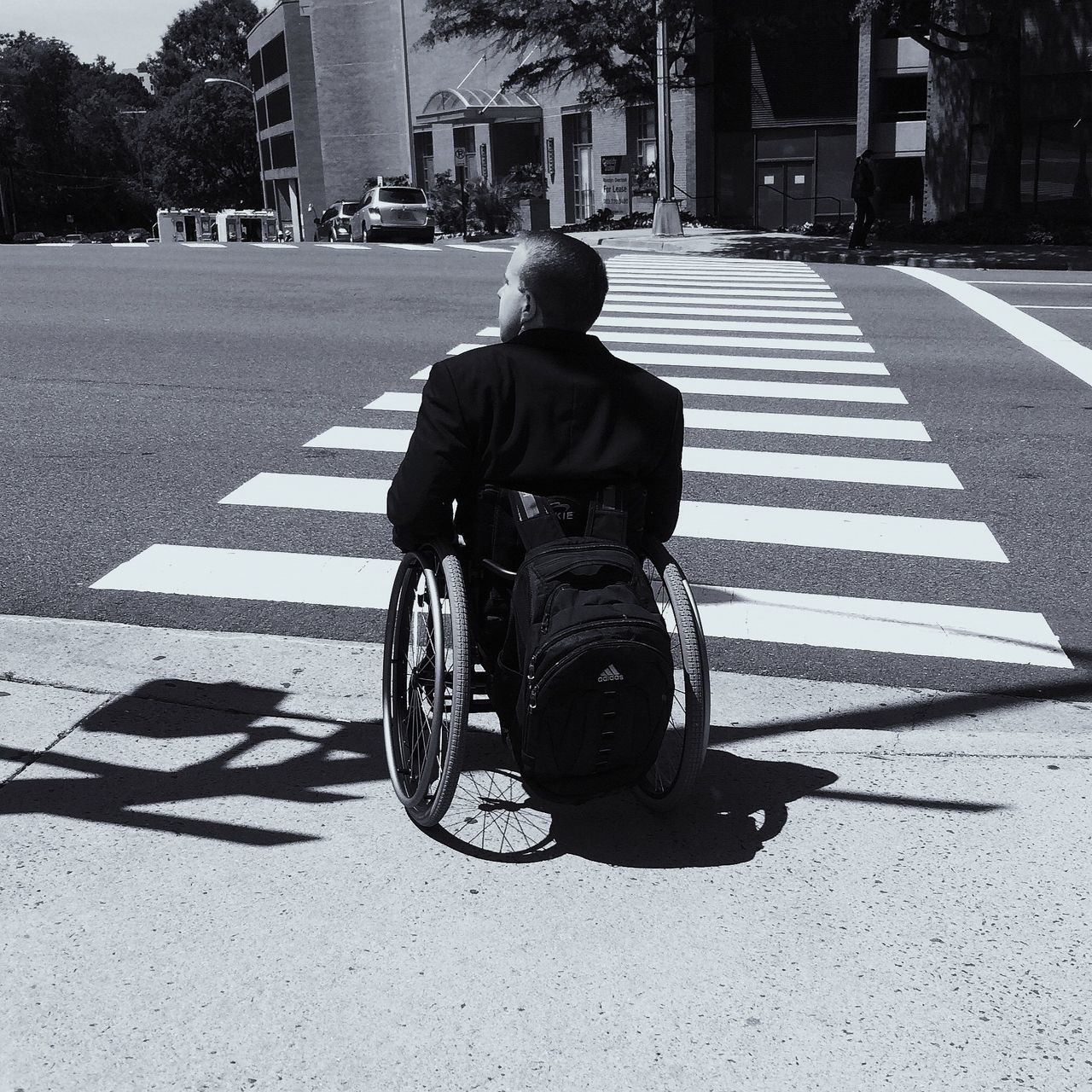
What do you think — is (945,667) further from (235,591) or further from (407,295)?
(407,295)

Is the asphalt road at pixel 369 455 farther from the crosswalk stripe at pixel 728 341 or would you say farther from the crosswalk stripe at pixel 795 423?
the crosswalk stripe at pixel 728 341

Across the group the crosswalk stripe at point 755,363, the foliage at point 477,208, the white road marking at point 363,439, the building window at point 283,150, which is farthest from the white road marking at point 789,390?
the building window at point 283,150

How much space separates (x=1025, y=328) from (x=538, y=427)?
11531mm

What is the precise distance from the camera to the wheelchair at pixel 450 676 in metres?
3.49

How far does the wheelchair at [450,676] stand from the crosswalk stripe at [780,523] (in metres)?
2.78

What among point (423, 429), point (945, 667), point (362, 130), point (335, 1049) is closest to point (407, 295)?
point (945, 667)

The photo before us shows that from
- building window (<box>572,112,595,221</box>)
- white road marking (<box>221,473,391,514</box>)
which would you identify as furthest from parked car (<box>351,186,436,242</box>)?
white road marking (<box>221,473,391,514</box>)

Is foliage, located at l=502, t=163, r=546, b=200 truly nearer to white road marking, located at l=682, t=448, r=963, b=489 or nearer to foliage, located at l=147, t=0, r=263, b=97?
white road marking, located at l=682, t=448, r=963, b=489

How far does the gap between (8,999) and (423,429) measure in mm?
1736

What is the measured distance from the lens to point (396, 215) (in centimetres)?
3538

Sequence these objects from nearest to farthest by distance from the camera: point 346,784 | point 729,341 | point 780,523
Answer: point 346,784, point 780,523, point 729,341

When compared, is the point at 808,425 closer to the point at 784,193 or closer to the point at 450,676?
the point at 450,676

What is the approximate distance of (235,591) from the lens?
19.8 feet

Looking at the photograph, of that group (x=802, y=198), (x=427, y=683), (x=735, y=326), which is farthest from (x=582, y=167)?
(x=427, y=683)
